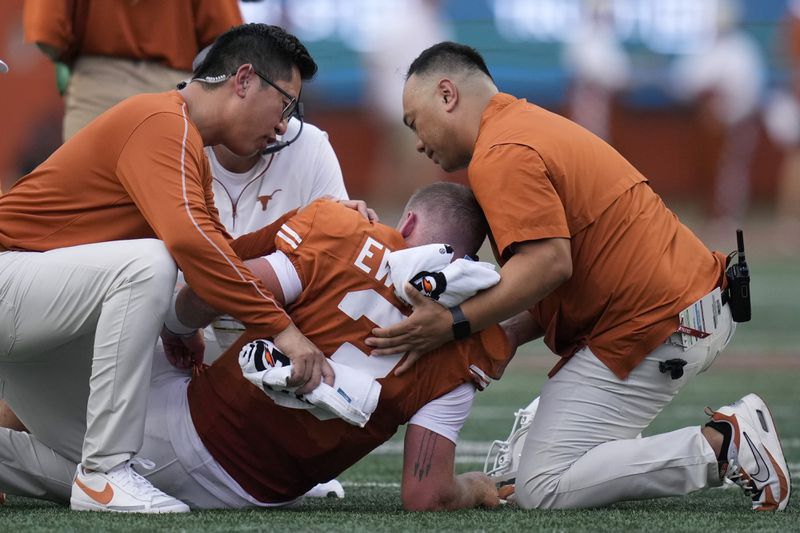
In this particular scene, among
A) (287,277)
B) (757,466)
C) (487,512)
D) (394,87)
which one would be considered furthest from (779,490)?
(394,87)

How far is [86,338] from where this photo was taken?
146 inches

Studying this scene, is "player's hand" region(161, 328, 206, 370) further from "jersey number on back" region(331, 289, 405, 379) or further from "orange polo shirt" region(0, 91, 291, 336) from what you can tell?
"jersey number on back" region(331, 289, 405, 379)

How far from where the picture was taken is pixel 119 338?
350cm

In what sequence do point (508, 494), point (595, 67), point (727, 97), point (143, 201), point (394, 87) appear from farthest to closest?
1. point (595, 67)
2. point (727, 97)
3. point (394, 87)
4. point (508, 494)
5. point (143, 201)

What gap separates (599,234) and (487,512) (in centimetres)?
85

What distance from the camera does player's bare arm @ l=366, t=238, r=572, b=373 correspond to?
3512 mm

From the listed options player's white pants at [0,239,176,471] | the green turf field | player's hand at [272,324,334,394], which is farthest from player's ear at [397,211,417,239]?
the green turf field

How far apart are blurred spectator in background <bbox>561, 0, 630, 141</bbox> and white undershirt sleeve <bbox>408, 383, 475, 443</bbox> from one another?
13.7 metres

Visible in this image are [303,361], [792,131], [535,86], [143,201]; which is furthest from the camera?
[792,131]

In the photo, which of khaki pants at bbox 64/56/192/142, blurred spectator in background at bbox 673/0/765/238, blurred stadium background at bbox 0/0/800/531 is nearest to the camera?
khaki pants at bbox 64/56/192/142

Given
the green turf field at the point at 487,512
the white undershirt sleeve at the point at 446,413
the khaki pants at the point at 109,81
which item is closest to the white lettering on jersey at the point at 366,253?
the white undershirt sleeve at the point at 446,413

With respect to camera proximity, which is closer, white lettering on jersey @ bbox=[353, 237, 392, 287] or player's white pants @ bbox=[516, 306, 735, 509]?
white lettering on jersey @ bbox=[353, 237, 392, 287]

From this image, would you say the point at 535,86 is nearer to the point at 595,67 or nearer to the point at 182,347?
the point at 595,67

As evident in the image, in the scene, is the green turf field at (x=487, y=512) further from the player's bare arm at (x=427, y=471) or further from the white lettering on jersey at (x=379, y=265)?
the white lettering on jersey at (x=379, y=265)
